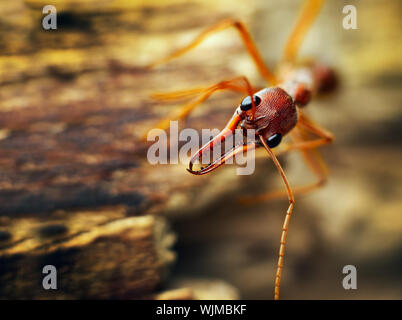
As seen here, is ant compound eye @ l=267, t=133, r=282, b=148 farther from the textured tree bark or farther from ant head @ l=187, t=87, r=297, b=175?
the textured tree bark

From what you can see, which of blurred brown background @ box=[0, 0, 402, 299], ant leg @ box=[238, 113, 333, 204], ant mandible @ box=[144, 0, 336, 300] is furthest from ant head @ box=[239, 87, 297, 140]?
blurred brown background @ box=[0, 0, 402, 299]

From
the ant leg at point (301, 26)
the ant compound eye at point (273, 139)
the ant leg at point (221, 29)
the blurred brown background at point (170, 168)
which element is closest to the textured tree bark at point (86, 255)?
the blurred brown background at point (170, 168)

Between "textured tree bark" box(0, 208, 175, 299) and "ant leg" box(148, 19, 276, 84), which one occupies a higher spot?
"ant leg" box(148, 19, 276, 84)

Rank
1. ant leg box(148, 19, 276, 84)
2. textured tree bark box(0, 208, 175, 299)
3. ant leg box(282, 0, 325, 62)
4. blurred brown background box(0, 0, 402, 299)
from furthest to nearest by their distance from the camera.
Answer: ant leg box(282, 0, 325, 62), ant leg box(148, 19, 276, 84), blurred brown background box(0, 0, 402, 299), textured tree bark box(0, 208, 175, 299)

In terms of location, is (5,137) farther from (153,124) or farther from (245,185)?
(245,185)

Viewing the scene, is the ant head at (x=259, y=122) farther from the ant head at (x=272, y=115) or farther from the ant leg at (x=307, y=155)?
the ant leg at (x=307, y=155)
